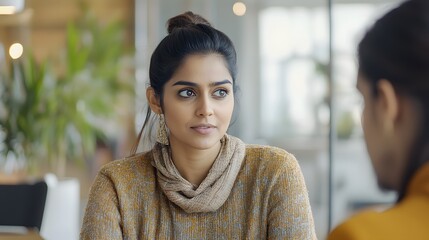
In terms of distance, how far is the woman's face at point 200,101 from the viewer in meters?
2.19

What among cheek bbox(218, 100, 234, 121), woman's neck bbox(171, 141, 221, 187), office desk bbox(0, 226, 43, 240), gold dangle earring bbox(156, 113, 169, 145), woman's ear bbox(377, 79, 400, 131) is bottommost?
office desk bbox(0, 226, 43, 240)

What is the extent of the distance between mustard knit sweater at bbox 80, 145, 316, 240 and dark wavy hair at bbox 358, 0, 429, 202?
1.27 meters

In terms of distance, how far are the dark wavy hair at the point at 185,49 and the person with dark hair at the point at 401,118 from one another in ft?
4.39

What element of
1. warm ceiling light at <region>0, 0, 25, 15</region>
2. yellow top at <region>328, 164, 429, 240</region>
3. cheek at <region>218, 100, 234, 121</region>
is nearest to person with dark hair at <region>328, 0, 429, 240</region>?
yellow top at <region>328, 164, 429, 240</region>

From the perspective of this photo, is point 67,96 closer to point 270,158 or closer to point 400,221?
point 270,158

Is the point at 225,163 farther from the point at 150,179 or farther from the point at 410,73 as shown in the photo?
the point at 410,73

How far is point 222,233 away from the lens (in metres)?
2.25

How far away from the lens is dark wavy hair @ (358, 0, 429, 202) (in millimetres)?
897

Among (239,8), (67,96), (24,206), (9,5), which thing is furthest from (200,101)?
(67,96)

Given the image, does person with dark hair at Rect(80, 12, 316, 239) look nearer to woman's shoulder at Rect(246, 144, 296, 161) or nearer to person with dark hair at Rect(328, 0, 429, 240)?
woman's shoulder at Rect(246, 144, 296, 161)

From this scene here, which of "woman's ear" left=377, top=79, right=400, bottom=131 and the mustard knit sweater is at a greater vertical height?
"woman's ear" left=377, top=79, right=400, bottom=131

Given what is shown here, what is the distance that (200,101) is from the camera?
86.7 inches

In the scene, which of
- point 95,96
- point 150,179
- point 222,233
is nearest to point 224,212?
point 222,233

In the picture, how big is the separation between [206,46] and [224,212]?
0.43 metres
